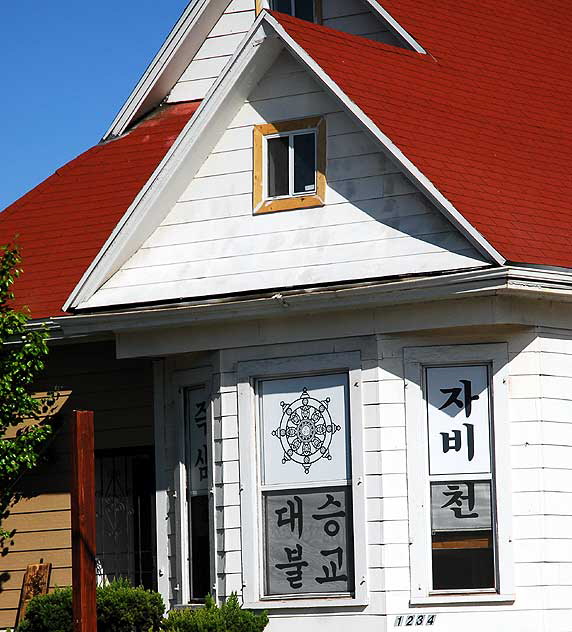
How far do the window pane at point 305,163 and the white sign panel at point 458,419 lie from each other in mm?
2202

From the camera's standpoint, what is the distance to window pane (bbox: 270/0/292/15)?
17.9 meters

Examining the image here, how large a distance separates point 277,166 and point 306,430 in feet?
8.64

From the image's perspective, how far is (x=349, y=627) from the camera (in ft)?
43.2

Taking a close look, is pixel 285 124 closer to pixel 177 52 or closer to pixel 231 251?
pixel 231 251

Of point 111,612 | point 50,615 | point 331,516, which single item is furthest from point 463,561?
point 50,615

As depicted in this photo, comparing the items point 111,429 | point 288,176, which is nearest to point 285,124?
point 288,176

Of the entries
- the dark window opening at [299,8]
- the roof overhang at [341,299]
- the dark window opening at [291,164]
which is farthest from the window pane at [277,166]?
the dark window opening at [299,8]

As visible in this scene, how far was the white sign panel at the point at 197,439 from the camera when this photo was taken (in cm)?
1462

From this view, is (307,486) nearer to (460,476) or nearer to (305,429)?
(305,429)

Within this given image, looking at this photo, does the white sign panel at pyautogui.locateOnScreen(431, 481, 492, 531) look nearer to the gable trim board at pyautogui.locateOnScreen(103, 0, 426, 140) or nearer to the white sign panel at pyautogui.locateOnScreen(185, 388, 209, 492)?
the white sign panel at pyautogui.locateOnScreen(185, 388, 209, 492)

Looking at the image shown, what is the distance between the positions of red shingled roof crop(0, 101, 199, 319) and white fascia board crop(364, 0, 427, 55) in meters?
3.12

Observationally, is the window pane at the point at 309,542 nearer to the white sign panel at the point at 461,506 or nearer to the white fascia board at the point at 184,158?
the white sign panel at the point at 461,506

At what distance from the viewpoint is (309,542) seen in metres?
13.5

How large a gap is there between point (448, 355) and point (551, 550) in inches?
77.2
